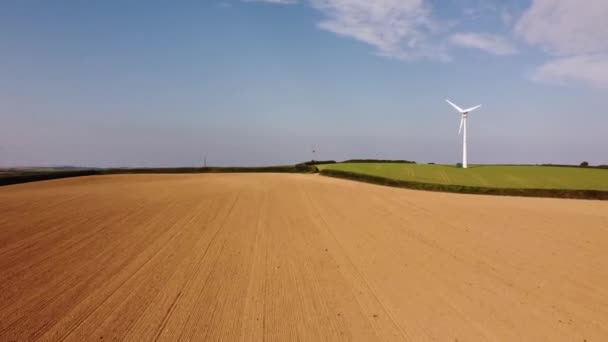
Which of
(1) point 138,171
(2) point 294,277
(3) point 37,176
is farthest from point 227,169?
(2) point 294,277

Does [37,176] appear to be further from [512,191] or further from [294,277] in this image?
[512,191]

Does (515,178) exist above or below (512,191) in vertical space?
above

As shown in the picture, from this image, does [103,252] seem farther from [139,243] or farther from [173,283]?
[173,283]

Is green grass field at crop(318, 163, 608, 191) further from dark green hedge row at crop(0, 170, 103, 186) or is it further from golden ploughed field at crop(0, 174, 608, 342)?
dark green hedge row at crop(0, 170, 103, 186)

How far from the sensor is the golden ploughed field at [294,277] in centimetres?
582

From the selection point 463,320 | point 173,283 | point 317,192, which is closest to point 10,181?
point 317,192

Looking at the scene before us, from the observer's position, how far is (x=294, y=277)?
8250 mm

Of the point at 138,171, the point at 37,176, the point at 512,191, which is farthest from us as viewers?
the point at 138,171

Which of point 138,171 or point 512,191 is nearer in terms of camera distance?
point 512,191

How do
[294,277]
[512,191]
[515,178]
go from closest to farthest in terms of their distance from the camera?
[294,277] < [512,191] < [515,178]

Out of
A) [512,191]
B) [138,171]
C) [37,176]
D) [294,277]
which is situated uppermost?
[138,171]

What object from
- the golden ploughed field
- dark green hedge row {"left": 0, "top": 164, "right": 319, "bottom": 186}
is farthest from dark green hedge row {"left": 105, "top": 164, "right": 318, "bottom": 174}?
the golden ploughed field

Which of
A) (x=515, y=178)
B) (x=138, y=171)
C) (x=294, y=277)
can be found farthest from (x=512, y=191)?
(x=138, y=171)

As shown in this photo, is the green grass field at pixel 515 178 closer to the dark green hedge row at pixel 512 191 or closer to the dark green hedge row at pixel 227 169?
the dark green hedge row at pixel 512 191
